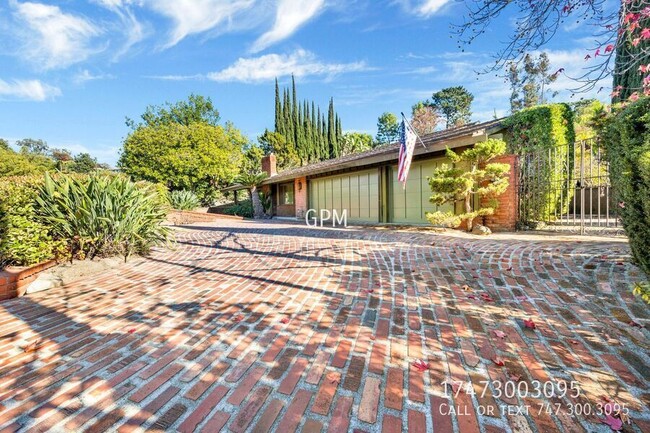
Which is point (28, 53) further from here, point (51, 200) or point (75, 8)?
point (51, 200)

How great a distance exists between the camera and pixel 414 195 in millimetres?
9453

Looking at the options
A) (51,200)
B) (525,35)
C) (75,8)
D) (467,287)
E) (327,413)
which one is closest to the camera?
(327,413)

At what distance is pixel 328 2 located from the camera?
7.93m

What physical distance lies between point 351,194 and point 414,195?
10.6 feet

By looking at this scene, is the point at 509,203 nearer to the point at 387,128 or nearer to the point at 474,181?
the point at 474,181

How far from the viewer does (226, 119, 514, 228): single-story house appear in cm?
823

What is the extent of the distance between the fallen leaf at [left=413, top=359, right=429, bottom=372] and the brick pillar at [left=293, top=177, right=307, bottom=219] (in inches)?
516

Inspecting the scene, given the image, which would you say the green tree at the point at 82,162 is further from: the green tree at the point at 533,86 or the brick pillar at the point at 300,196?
the green tree at the point at 533,86

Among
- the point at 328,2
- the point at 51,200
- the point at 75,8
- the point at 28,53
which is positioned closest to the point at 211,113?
the point at 28,53

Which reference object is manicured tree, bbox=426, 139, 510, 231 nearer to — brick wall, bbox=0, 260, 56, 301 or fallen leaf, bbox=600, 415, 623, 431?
fallen leaf, bbox=600, 415, 623, 431

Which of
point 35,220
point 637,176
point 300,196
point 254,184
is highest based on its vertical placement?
point 254,184

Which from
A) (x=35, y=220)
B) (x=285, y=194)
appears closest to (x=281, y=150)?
(x=285, y=194)

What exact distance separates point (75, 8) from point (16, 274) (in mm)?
8596

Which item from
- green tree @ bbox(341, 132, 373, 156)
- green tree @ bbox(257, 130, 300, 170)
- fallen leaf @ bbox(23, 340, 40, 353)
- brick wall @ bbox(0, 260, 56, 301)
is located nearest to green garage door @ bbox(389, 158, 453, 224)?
fallen leaf @ bbox(23, 340, 40, 353)
